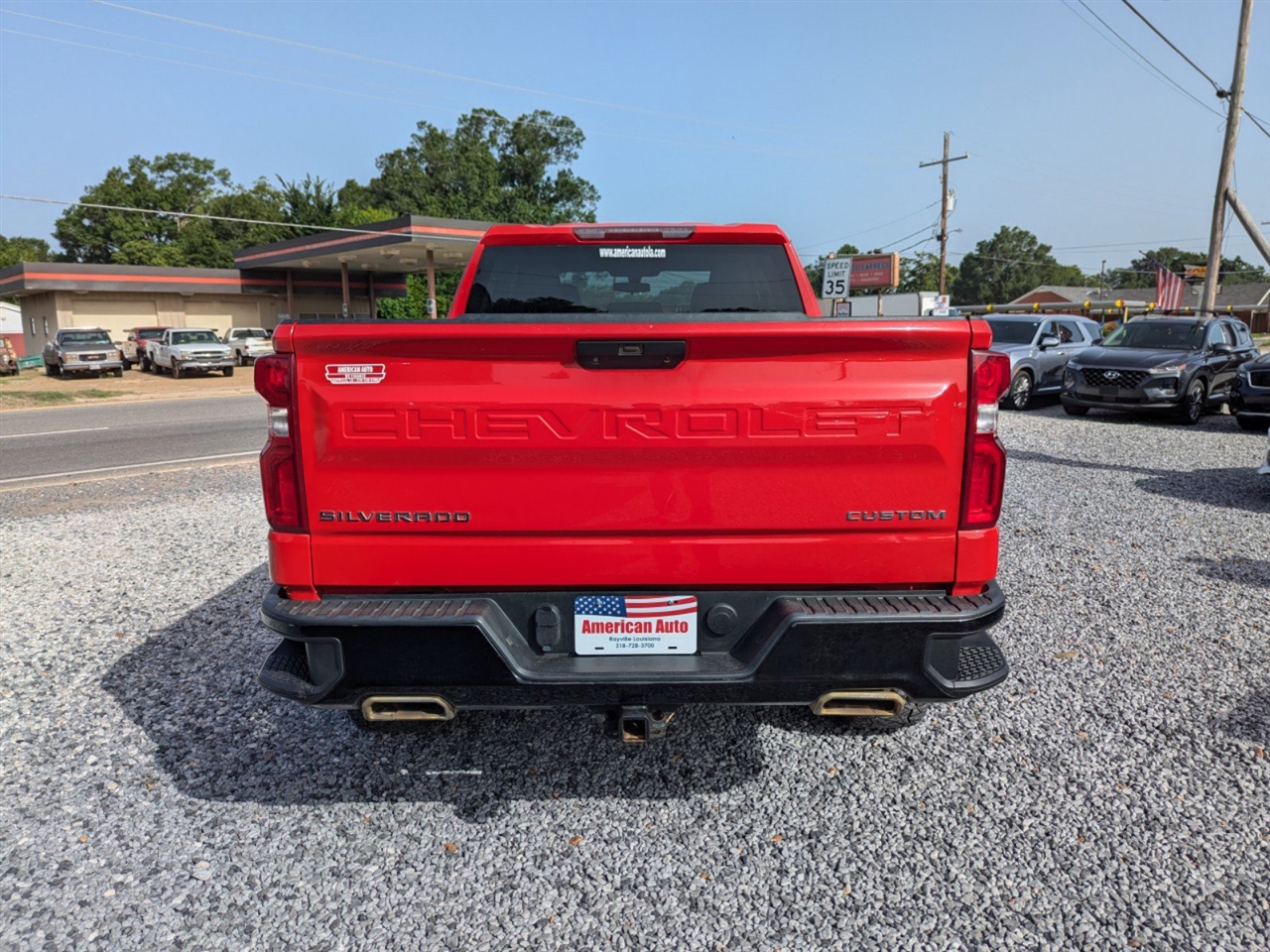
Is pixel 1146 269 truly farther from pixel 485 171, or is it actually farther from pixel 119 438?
pixel 119 438

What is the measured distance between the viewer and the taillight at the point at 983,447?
8.26 feet

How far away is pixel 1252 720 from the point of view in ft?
12.0

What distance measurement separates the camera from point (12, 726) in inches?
144

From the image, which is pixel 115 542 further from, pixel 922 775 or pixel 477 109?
pixel 477 109

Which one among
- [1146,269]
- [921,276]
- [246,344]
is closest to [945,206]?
[246,344]

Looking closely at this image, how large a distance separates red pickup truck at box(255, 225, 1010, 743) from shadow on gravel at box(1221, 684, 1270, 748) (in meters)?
1.73

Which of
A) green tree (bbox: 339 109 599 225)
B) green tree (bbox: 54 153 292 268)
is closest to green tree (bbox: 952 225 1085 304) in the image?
green tree (bbox: 339 109 599 225)

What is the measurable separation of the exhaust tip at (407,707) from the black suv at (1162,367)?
14.3 metres

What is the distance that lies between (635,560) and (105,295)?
163 ft

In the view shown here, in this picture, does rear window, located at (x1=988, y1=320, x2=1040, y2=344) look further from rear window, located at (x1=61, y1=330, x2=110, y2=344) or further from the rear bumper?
rear window, located at (x1=61, y1=330, x2=110, y2=344)

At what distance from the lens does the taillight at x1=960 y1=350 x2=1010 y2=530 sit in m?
2.52

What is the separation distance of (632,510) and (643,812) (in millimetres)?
1198

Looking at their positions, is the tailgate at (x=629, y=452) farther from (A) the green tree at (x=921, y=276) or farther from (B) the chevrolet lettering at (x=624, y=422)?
(A) the green tree at (x=921, y=276)

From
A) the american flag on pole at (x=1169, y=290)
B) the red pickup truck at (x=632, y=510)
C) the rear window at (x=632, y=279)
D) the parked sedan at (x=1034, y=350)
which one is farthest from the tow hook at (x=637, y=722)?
the american flag on pole at (x=1169, y=290)
